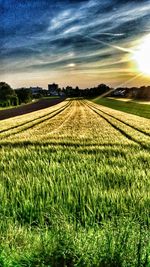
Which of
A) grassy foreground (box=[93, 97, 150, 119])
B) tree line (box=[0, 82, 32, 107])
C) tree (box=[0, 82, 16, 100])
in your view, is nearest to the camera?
grassy foreground (box=[93, 97, 150, 119])

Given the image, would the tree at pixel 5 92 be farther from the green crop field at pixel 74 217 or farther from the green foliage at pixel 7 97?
the green crop field at pixel 74 217

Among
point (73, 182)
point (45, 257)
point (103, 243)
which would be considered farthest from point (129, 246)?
point (73, 182)

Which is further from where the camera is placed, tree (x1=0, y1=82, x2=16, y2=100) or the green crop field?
tree (x1=0, y1=82, x2=16, y2=100)

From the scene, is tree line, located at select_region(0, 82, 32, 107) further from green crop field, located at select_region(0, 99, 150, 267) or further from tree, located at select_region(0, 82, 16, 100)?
green crop field, located at select_region(0, 99, 150, 267)

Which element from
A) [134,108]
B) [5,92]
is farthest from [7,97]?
[134,108]

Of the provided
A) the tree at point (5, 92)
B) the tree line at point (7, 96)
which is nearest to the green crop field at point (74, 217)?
the tree line at point (7, 96)

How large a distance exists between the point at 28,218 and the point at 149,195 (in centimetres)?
186

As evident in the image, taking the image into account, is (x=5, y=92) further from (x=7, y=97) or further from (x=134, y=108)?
(x=134, y=108)

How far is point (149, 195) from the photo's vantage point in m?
5.59

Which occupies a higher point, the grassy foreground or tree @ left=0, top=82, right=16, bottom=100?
tree @ left=0, top=82, right=16, bottom=100

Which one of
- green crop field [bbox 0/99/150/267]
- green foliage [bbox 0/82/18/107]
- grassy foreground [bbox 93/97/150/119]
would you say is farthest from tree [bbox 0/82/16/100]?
green crop field [bbox 0/99/150/267]

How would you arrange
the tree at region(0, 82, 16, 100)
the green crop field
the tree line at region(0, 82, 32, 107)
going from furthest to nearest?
the tree at region(0, 82, 16, 100), the tree line at region(0, 82, 32, 107), the green crop field

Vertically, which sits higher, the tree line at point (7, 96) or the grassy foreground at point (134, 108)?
the tree line at point (7, 96)

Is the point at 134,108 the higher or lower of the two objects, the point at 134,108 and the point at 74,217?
the lower
